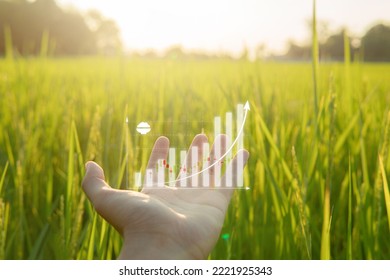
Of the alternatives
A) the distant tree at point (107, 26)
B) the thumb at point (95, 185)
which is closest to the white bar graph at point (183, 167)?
the thumb at point (95, 185)

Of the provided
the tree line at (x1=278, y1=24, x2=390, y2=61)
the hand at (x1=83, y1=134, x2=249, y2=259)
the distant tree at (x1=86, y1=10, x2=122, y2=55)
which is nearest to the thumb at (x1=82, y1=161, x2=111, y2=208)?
the hand at (x1=83, y1=134, x2=249, y2=259)

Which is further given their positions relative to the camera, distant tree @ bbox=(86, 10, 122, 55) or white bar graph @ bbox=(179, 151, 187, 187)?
distant tree @ bbox=(86, 10, 122, 55)

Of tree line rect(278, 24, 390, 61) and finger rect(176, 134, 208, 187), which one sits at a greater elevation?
tree line rect(278, 24, 390, 61)

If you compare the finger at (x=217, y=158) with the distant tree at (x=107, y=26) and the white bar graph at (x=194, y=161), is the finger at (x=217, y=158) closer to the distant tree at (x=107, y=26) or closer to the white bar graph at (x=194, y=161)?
the white bar graph at (x=194, y=161)

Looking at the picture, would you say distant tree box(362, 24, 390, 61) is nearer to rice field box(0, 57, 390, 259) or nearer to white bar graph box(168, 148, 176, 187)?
rice field box(0, 57, 390, 259)

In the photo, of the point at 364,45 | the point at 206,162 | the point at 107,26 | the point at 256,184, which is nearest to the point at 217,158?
the point at 206,162

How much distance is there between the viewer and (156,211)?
0.59 metres

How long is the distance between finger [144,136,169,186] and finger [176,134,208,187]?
0.03 meters

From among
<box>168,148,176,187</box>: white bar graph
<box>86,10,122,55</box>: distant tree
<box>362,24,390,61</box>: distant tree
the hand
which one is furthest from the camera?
<box>362,24,390,61</box>: distant tree

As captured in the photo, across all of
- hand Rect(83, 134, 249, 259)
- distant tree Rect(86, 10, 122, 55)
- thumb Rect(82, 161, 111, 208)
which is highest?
distant tree Rect(86, 10, 122, 55)

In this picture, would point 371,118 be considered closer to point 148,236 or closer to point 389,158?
point 389,158

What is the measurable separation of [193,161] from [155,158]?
2.2 inches

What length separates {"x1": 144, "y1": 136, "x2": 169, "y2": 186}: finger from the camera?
70 cm
